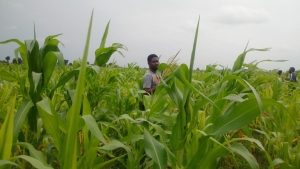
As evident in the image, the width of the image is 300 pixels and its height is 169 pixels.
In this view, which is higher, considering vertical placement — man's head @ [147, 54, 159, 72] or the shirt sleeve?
man's head @ [147, 54, 159, 72]

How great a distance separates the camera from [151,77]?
336 cm

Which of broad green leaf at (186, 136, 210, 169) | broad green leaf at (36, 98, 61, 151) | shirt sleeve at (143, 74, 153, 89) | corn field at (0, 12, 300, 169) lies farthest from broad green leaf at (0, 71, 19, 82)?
shirt sleeve at (143, 74, 153, 89)

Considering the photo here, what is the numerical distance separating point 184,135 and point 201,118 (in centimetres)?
24

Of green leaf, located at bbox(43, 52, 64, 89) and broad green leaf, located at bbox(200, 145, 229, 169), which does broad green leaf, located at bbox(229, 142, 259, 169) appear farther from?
green leaf, located at bbox(43, 52, 64, 89)

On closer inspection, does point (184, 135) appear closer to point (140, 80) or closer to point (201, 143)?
point (201, 143)

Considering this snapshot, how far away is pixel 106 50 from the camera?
1518 mm

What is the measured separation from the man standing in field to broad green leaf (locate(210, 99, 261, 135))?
216cm

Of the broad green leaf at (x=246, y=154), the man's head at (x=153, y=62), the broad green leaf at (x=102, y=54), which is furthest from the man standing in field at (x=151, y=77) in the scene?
the broad green leaf at (x=246, y=154)

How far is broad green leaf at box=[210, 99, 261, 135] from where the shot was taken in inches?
36.3

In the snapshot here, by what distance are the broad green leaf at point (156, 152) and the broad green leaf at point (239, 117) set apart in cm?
24

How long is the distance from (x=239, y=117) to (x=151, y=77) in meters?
2.45

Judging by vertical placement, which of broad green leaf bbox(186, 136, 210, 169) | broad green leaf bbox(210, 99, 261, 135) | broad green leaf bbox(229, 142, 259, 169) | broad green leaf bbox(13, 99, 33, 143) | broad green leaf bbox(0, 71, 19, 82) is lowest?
broad green leaf bbox(186, 136, 210, 169)

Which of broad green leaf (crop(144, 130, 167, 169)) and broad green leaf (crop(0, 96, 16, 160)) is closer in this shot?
broad green leaf (crop(0, 96, 16, 160))

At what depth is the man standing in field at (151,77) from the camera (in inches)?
130
